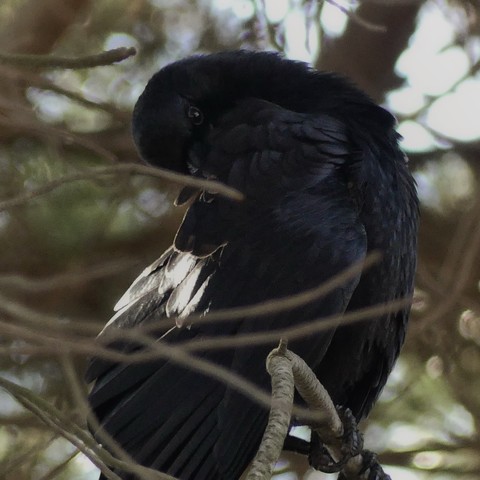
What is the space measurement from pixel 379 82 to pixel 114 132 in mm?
1262

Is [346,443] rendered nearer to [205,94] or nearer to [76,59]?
[205,94]

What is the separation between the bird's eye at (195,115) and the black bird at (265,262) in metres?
0.03

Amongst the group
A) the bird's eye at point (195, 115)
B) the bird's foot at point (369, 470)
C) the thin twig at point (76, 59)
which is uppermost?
the bird's eye at point (195, 115)

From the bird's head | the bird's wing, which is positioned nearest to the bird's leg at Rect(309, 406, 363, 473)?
the bird's wing

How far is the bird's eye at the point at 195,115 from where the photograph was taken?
12.9ft

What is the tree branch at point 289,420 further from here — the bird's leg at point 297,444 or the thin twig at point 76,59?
the thin twig at point 76,59

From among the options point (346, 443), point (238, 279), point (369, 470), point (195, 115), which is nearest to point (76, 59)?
point (238, 279)

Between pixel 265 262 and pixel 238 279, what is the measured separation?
0.10 m

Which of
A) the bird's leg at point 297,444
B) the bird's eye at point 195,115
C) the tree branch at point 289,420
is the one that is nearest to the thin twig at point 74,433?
the tree branch at point 289,420

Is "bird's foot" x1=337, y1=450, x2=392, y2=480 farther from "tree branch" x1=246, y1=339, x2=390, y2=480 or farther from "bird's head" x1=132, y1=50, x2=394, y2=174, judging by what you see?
"bird's head" x1=132, y1=50, x2=394, y2=174

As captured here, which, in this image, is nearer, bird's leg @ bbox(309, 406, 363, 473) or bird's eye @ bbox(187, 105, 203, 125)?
bird's leg @ bbox(309, 406, 363, 473)

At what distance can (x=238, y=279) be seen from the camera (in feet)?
11.1

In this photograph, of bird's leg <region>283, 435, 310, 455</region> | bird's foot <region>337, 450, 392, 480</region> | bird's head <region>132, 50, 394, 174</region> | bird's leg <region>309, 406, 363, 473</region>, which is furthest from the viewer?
bird's head <region>132, 50, 394, 174</region>

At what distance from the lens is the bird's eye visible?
3.93 m
